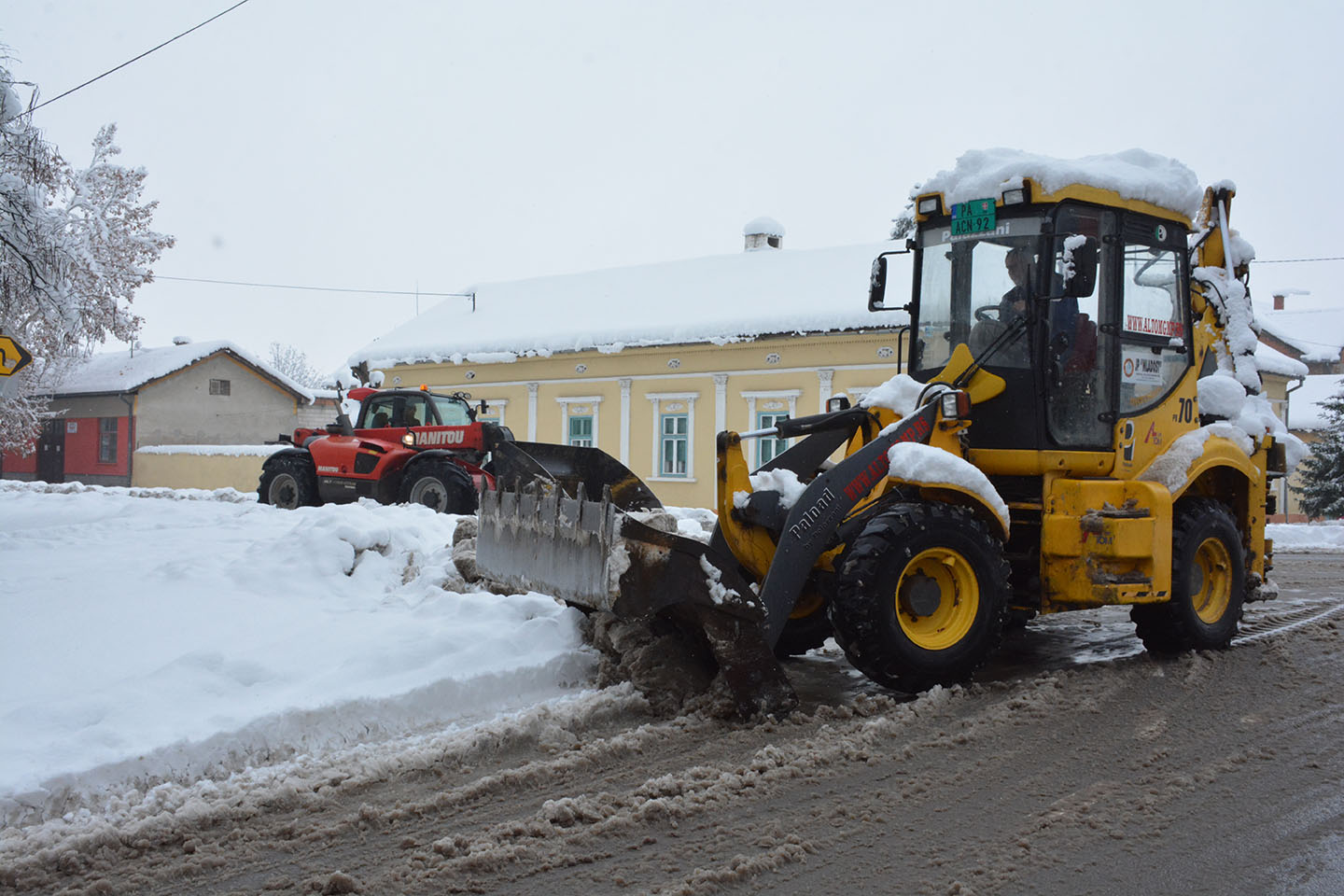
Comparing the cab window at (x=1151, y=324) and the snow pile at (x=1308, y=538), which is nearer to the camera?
the cab window at (x=1151, y=324)

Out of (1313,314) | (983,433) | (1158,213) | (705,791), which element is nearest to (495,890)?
(705,791)

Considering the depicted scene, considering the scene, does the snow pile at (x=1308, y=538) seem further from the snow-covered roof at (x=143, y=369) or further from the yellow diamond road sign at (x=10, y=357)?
the snow-covered roof at (x=143, y=369)

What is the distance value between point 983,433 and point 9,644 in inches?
212

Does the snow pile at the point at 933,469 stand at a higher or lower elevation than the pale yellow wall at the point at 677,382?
lower

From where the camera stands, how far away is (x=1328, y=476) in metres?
25.3

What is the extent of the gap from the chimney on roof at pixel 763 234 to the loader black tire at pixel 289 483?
611 inches

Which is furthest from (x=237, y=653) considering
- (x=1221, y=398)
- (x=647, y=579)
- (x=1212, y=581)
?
(x=1221, y=398)

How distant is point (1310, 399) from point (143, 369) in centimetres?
4345

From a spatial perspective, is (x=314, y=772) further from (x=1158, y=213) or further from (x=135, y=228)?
(x=135, y=228)

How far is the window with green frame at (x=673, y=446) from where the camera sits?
23.5 metres

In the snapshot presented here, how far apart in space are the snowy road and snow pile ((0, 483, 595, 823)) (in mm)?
62

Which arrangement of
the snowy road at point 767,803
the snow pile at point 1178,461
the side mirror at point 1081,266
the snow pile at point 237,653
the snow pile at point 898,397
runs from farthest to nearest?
1. the snow pile at point 1178,461
2. the snow pile at point 898,397
3. the side mirror at point 1081,266
4. the snow pile at point 237,653
5. the snowy road at point 767,803

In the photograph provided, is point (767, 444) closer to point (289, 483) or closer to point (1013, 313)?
point (289, 483)

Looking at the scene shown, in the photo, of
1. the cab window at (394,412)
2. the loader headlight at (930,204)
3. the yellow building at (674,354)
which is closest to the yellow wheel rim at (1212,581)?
the loader headlight at (930,204)
